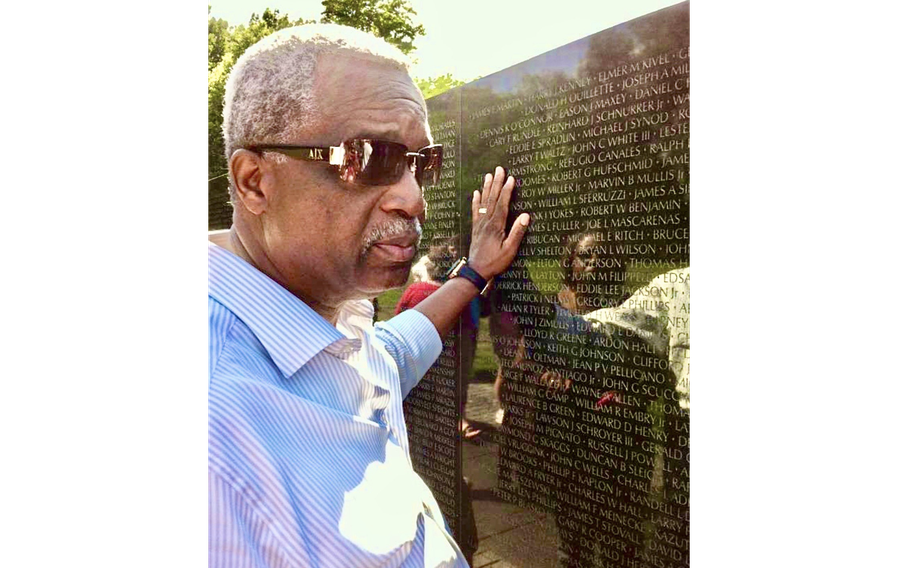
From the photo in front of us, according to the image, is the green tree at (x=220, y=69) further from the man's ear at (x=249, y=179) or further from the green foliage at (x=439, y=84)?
the green foliage at (x=439, y=84)

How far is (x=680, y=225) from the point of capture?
7.24 feet

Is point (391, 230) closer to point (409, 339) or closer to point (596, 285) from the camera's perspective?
point (409, 339)

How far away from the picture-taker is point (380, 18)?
9.94 feet

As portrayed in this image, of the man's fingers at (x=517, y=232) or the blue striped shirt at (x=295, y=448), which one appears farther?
the man's fingers at (x=517, y=232)

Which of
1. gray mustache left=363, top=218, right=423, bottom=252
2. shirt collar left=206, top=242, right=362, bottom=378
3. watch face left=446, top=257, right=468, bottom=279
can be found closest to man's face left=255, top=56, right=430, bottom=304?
gray mustache left=363, top=218, right=423, bottom=252

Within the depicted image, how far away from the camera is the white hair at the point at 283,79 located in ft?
8.03

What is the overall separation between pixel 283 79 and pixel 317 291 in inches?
35.2

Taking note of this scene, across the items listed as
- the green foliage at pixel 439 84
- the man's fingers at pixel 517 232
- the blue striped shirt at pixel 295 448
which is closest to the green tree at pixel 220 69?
the blue striped shirt at pixel 295 448

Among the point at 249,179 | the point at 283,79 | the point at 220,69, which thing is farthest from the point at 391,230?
the point at 220,69

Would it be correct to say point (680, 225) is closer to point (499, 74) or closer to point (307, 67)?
point (499, 74)

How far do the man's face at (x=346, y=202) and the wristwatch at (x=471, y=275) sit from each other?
397mm

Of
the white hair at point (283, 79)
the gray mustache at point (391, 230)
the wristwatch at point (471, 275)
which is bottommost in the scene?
the wristwatch at point (471, 275)
